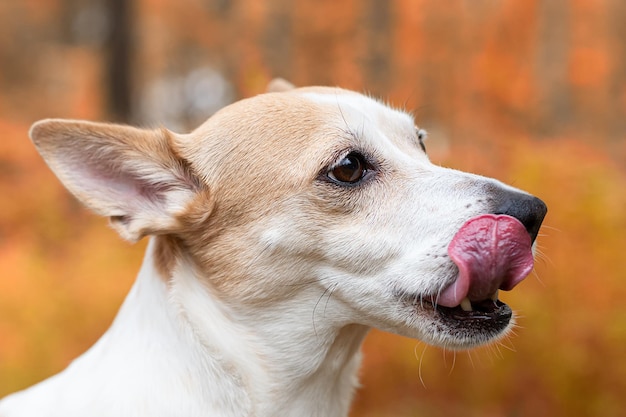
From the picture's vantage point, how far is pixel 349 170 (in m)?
2.54

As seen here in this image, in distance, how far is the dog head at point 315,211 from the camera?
2.30 meters

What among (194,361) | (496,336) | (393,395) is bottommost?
(393,395)

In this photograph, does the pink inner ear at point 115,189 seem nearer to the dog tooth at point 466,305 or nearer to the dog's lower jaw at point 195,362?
the dog's lower jaw at point 195,362

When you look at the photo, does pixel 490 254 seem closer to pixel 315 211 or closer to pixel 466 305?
Result: pixel 466 305

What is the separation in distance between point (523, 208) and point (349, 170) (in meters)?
0.62

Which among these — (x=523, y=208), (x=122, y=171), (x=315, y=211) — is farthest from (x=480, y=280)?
A: (x=122, y=171)

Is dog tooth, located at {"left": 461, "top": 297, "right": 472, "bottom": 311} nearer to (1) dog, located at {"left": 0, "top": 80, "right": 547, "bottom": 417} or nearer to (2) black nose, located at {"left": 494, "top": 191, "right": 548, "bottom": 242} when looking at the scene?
(1) dog, located at {"left": 0, "top": 80, "right": 547, "bottom": 417}

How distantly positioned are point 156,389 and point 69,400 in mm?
344

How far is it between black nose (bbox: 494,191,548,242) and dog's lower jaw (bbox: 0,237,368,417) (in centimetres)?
71

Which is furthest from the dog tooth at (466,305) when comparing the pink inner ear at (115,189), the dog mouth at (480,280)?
the pink inner ear at (115,189)

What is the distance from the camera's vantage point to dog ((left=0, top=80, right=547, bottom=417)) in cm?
234

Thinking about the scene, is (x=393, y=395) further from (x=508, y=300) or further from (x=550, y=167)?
(x=550, y=167)

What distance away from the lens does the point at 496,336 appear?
92.3 inches

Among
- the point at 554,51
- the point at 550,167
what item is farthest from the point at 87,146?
the point at 554,51
